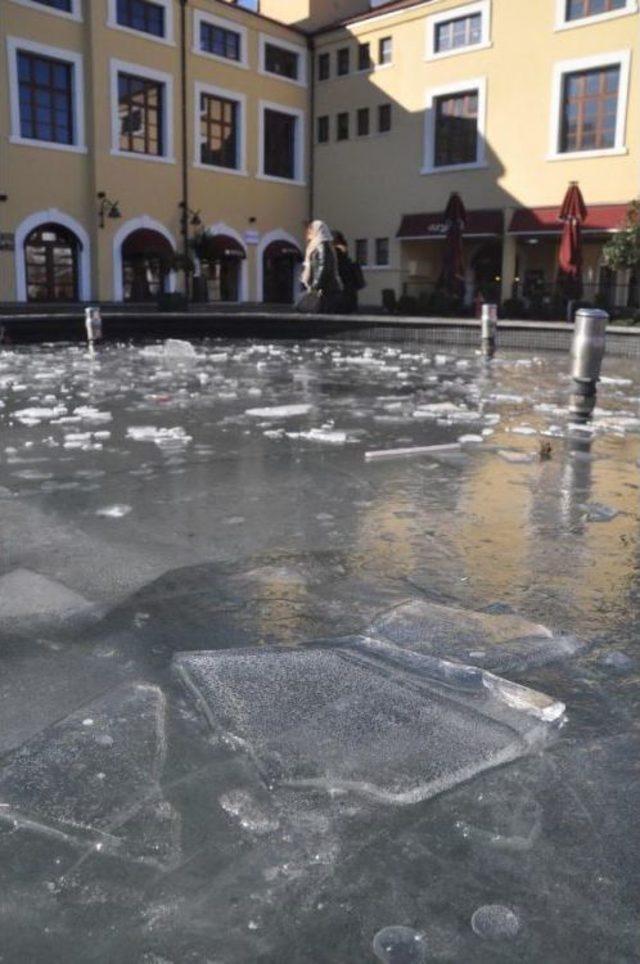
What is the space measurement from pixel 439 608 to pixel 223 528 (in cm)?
147

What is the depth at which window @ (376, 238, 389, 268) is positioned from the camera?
1291 inches

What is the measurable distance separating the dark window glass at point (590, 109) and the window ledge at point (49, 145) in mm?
15620

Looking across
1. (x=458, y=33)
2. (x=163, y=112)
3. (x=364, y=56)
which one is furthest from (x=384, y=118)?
(x=163, y=112)

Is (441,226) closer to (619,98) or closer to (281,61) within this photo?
(619,98)

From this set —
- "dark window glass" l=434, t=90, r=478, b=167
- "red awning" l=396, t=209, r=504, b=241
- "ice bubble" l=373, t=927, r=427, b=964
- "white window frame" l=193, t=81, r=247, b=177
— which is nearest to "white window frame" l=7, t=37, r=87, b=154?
"white window frame" l=193, t=81, r=247, b=177

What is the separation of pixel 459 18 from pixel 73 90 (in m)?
13.4

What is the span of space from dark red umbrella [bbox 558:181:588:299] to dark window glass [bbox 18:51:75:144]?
15646mm

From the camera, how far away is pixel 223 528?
14.1ft

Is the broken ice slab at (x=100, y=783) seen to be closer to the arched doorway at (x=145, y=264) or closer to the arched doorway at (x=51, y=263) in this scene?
the arched doorway at (x=51, y=263)

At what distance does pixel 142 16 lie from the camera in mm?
27844

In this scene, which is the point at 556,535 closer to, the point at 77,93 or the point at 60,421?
the point at 60,421

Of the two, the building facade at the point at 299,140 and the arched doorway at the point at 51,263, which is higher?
the building facade at the point at 299,140

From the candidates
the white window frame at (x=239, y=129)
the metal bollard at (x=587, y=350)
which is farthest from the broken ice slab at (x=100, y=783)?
the white window frame at (x=239, y=129)

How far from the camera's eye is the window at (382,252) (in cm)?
3278
